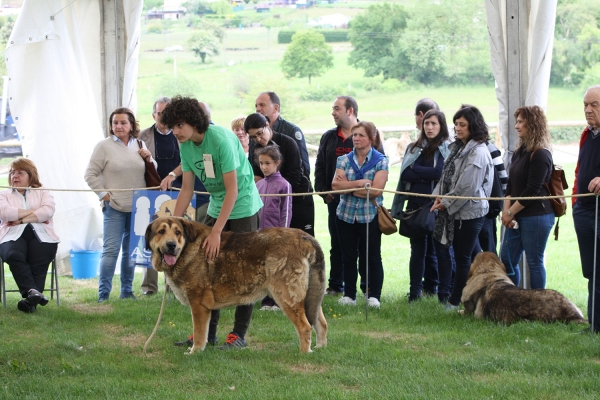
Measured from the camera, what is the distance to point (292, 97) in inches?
1299

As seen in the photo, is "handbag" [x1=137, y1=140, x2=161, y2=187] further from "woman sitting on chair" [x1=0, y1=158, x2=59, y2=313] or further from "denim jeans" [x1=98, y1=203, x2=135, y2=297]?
"woman sitting on chair" [x1=0, y1=158, x2=59, y2=313]

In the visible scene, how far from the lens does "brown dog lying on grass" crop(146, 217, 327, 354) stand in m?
5.30

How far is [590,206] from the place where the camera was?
574cm

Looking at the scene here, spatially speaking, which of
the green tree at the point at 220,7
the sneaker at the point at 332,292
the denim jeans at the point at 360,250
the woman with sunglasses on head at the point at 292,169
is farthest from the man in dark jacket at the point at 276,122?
the green tree at the point at 220,7

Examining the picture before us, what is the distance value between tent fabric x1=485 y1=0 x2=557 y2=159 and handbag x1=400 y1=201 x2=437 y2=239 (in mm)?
1111

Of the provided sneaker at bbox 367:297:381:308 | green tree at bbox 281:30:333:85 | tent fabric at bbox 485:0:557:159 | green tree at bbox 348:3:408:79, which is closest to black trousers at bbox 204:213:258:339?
sneaker at bbox 367:297:381:308

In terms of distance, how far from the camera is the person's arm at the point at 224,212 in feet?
17.2

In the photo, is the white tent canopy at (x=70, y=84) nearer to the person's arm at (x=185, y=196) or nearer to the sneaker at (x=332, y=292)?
the sneaker at (x=332, y=292)

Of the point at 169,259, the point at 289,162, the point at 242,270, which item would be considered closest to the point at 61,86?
the point at 289,162

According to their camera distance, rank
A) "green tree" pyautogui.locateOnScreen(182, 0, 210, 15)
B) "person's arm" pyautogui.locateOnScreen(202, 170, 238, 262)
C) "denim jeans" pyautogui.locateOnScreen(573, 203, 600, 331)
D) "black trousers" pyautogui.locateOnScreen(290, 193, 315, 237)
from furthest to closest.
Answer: "green tree" pyautogui.locateOnScreen(182, 0, 210, 15), "black trousers" pyautogui.locateOnScreen(290, 193, 315, 237), "denim jeans" pyautogui.locateOnScreen(573, 203, 600, 331), "person's arm" pyautogui.locateOnScreen(202, 170, 238, 262)

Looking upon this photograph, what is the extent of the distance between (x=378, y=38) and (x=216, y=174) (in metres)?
29.8

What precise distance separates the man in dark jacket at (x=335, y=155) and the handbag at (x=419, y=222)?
2.89ft

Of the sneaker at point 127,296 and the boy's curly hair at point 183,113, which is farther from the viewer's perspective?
the sneaker at point 127,296

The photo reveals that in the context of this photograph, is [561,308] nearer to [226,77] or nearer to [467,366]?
[467,366]
